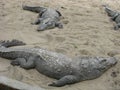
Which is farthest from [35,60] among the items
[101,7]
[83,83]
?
[101,7]

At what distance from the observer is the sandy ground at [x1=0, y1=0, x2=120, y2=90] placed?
476cm

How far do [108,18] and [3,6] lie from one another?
2.55m

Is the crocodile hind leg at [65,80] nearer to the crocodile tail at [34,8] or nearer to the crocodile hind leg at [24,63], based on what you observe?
the crocodile hind leg at [24,63]

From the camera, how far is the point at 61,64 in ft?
15.8

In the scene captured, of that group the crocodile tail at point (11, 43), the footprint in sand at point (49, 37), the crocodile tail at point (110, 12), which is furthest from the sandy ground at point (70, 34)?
the crocodile tail at point (11, 43)

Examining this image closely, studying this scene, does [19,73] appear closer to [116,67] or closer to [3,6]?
[116,67]

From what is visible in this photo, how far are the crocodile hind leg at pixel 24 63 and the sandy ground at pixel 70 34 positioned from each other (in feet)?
0.27

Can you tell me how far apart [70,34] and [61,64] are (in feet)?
5.70

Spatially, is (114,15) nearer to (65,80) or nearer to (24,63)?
(24,63)

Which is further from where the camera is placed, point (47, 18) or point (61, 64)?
point (47, 18)

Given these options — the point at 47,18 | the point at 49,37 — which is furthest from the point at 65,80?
the point at 47,18

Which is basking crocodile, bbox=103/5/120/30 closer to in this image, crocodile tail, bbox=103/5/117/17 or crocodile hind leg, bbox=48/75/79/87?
crocodile tail, bbox=103/5/117/17

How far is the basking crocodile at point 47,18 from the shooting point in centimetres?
701

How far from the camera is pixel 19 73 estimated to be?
Answer: 4852 millimetres
